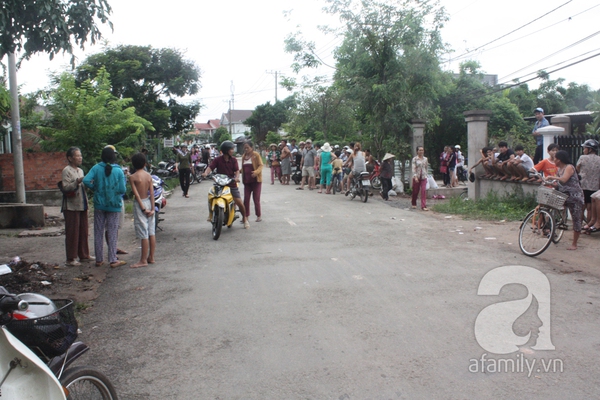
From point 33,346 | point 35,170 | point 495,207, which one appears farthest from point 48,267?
point 495,207

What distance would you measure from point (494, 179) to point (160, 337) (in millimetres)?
11168

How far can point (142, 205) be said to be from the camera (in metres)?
8.05

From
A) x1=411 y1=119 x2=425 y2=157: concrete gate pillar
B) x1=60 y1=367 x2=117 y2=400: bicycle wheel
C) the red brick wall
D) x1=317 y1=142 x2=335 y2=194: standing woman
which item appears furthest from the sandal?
x1=411 y1=119 x2=425 y2=157: concrete gate pillar

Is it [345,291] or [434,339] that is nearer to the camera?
[434,339]

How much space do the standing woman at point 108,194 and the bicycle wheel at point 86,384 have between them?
5.05 meters

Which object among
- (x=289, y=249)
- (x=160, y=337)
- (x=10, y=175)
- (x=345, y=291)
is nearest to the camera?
(x=160, y=337)

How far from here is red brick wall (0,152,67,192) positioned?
15672mm

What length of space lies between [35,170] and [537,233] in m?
13.7

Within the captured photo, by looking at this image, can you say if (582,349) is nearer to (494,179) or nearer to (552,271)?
(552,271)

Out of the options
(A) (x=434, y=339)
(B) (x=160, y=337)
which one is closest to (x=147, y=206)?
(B) (x=160, y=337)

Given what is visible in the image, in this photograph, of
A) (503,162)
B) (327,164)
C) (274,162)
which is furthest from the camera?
(274,162)

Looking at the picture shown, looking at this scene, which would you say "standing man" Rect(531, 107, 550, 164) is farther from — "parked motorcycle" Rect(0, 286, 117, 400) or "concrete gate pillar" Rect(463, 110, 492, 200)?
"parked motorcycle" Rect(0, 286, 117, 400)

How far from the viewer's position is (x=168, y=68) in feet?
95.3

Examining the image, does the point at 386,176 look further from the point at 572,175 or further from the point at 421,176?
the point at 572,175
